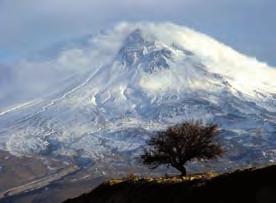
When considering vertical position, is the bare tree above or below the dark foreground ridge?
above

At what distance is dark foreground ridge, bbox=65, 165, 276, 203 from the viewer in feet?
114

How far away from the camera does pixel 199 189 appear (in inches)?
1544

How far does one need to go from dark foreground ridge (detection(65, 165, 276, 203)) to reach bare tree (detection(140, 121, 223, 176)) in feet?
43.5

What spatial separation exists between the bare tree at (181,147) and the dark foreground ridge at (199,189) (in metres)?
13.3

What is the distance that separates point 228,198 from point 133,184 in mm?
13693

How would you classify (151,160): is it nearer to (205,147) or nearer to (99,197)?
Answer: (205,147)

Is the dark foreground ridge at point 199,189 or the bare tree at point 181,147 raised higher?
the bare tree at point 181,147

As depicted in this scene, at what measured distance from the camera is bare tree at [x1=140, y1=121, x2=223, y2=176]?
64875mm

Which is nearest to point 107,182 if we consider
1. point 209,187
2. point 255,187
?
point 209,187

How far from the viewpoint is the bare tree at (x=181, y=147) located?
6488 cm

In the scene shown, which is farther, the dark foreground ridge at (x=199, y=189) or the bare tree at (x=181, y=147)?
the bare tree at (x=181, y=147)

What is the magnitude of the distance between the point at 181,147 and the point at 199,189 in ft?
84.2

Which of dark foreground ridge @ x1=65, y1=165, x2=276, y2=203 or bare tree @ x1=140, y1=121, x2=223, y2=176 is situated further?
bare tree @ x1=140, y1=121, x2=223, y2=176

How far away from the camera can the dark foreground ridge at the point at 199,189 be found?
34.8m
